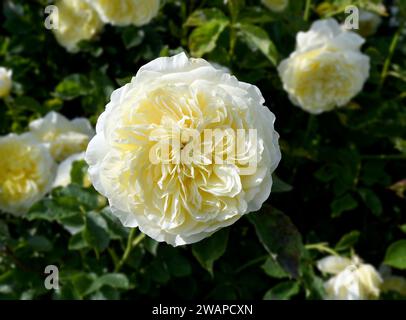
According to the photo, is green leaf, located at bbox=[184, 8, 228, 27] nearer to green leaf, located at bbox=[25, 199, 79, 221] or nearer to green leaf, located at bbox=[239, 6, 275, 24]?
green leaf, located at bbox=[239, 6, 275, 24]

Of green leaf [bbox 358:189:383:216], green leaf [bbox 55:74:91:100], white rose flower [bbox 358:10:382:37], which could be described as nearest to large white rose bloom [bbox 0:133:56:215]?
green leaf [bbox 55:74:91:100]

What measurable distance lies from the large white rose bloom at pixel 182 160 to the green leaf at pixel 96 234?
42 centimetres

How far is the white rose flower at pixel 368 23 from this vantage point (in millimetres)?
2168

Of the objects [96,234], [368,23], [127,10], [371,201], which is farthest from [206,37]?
[368,23]

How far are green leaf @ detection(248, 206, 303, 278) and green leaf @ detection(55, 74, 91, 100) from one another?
0.84 metres

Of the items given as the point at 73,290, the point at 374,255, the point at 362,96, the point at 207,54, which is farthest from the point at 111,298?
the point at 362,96

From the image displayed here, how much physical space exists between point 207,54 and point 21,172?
0.63 m

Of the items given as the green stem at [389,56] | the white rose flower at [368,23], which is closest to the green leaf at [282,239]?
the green stem at [389,56]

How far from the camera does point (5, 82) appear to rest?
177 cm

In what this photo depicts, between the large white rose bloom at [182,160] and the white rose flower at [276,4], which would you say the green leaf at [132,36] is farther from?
the large white rose bloom at [182,160]

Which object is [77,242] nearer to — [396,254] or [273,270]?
[273,270]

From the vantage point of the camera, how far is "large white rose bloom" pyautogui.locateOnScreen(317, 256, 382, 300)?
1529mm

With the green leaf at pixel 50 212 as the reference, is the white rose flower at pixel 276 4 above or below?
above

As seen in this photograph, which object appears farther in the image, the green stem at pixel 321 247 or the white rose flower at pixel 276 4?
the white rose flower at pixel 276 4
